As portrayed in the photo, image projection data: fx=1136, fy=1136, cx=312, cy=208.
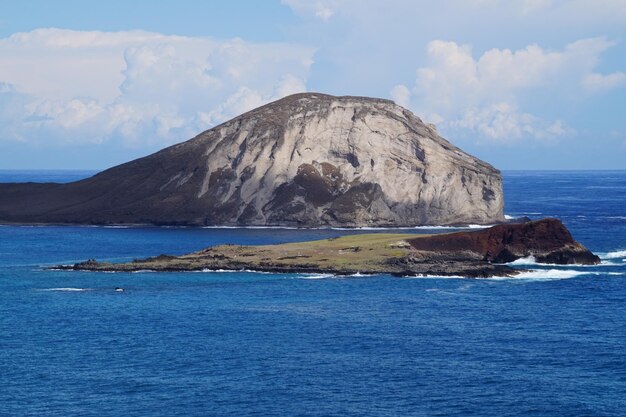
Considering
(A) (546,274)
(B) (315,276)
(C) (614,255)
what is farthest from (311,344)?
(C) (614,255)

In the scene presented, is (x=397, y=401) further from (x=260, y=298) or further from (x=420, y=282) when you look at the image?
(x=420, y=282)

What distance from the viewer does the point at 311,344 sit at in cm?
7488

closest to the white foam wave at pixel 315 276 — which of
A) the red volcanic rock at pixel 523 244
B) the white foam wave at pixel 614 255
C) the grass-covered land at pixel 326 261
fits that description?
the grass-covered land at pixel 326 261

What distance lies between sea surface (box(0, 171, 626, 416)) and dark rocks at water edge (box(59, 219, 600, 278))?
3.07 metres

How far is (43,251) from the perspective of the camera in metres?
144

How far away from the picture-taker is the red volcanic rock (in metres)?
121

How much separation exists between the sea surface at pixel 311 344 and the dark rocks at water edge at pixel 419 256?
307 centimetres

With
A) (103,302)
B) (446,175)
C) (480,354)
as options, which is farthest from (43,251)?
(480,354)

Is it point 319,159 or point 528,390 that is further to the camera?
point 319,159

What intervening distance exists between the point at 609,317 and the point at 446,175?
104908 millimetres

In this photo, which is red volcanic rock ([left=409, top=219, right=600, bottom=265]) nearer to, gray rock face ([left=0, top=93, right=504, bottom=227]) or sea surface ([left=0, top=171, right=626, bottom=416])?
sea surface ([left=0, top=171, right=626, bottom=416])

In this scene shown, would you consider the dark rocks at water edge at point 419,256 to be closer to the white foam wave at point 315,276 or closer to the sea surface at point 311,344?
the white foam wave at point 315,276

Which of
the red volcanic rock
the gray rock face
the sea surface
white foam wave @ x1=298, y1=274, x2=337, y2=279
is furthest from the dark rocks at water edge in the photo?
the gray rock face

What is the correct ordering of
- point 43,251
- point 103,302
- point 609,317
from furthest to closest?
point 43,251
point 103,302
point 609,317
